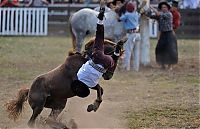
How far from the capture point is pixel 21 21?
89.4ft

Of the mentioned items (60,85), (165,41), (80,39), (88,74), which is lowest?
(80,39)

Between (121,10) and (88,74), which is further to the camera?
(121,10)

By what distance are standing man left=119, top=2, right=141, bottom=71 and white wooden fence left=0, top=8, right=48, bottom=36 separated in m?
10.7

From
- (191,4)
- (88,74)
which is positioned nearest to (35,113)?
(88,74)

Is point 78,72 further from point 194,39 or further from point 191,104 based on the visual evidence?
point 194,39

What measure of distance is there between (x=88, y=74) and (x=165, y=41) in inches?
397

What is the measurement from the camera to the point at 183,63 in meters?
19.2

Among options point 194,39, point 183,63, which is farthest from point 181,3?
point 183,63

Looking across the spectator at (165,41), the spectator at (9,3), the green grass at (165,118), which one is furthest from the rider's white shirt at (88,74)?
the spectator at (9,3)

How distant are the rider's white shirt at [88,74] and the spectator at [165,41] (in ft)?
30.9

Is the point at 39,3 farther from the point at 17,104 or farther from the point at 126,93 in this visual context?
the point at 17,104

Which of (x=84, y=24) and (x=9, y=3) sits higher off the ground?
(x=84, y=24)

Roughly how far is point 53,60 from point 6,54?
2.07 m

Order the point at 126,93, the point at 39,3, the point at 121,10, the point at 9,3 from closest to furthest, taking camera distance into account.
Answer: the point at 126,93
the point at 121,10
the point at 9,3
the point at 39,3
